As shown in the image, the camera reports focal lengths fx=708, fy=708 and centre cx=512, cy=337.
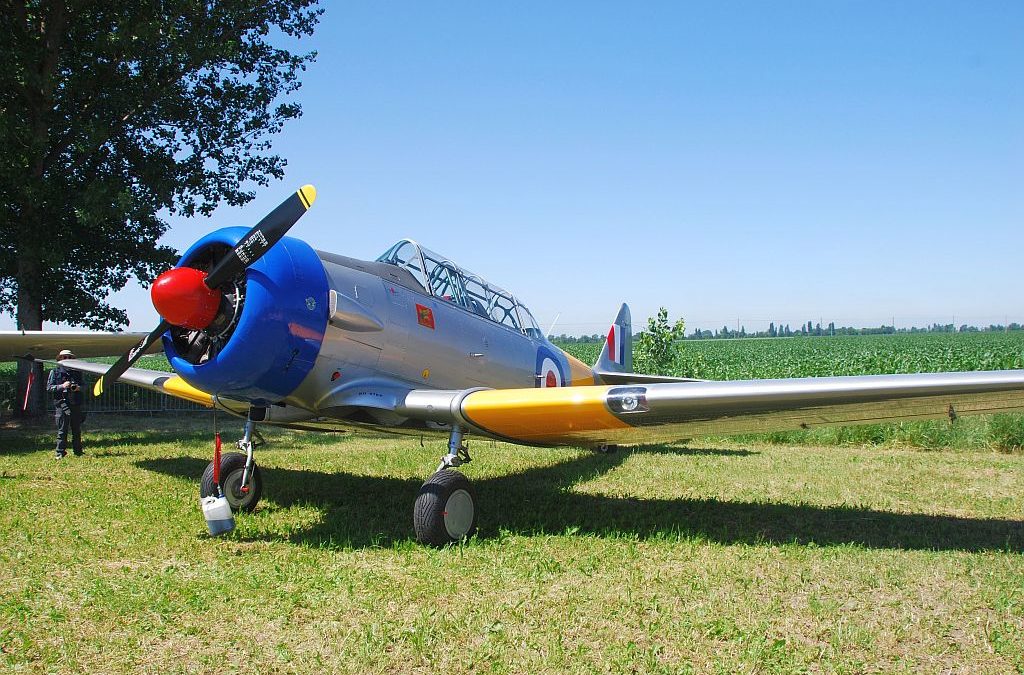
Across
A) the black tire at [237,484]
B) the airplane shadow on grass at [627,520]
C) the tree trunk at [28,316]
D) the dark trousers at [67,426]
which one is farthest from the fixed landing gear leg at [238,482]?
the tree trunk at [28,316]

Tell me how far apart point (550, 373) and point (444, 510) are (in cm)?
372

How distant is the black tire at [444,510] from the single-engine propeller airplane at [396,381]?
0.01 meters

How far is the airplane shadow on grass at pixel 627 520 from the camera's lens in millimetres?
5762

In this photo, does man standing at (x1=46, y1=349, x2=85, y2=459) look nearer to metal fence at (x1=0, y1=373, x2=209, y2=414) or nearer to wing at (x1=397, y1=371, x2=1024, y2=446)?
metal fence at (x1=0, y1=373, x2=209, y2=414)

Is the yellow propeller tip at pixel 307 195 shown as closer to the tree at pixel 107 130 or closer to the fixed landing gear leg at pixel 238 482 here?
the fixed landing gear leg at pixel 238 482

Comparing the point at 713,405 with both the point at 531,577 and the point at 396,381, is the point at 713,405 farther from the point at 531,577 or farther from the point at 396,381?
the point at 396,381

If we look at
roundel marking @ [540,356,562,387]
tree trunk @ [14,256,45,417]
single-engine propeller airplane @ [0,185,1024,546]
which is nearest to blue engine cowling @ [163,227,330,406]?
single-engine propeller airplane @ [0,185,1024,546]

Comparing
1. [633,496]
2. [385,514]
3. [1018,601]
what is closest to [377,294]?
[385,514]

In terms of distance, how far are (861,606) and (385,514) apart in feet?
13.7

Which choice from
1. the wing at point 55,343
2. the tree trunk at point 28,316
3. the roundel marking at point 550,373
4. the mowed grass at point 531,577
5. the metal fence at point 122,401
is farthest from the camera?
the metal fence at point 122,401

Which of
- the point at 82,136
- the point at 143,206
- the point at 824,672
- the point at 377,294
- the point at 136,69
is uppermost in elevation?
the point at 136,69

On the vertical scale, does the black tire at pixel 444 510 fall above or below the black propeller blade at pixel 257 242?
below

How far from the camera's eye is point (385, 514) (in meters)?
6.79

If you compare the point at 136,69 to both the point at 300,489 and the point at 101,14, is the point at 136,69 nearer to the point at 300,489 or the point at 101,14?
the point at 101,14
